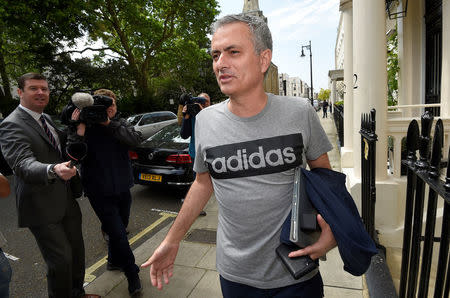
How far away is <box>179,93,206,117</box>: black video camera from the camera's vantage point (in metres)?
4.50

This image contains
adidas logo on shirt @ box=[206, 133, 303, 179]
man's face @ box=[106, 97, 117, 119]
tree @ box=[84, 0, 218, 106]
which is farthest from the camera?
tree @ box=[84, 0, 218, 106]

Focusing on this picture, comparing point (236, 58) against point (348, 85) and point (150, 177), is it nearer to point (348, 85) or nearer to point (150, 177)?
point (150, 177)

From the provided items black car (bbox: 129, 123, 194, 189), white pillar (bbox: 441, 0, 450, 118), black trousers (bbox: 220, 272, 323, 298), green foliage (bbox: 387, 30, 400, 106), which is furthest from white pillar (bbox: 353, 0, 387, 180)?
green foliage (bbox: 387, 30, 400, 106)

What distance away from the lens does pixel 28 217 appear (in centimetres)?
234

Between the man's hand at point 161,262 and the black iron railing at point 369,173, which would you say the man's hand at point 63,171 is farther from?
the black iron railing at point 369,173

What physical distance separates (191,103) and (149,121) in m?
9.84

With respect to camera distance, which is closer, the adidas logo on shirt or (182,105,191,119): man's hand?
the adidas logo on shirt

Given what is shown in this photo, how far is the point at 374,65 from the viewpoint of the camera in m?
4.16

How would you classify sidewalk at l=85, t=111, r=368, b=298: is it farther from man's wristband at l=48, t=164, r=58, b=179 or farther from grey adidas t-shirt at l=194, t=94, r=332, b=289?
grey adidas t-shirt at l=194, t=94, r=332, b=289

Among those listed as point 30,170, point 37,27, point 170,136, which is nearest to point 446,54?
point 170,136

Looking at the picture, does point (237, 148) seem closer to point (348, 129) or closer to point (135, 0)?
point (348, 129)

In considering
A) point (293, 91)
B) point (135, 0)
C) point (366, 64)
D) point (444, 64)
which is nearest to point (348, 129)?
point (444, 64)

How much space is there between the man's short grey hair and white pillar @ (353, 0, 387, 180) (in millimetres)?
3258

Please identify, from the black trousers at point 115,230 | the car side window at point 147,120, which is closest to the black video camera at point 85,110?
the black trousers at point 115,230
